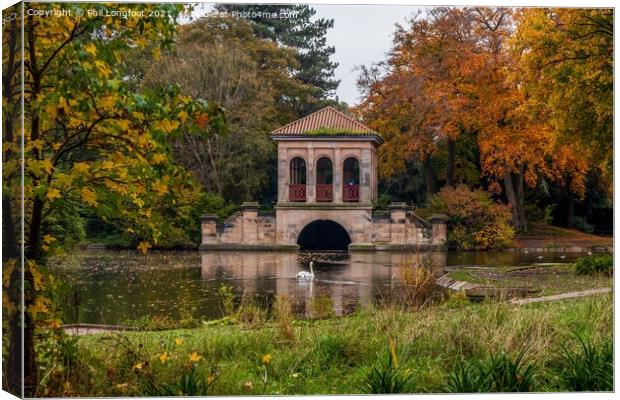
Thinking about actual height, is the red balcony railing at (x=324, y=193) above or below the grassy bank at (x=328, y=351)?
above

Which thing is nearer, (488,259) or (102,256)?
(102,256)

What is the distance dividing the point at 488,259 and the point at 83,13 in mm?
5895

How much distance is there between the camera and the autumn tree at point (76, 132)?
764 cm

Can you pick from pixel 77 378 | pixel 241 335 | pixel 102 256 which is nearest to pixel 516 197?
pixel 241 335

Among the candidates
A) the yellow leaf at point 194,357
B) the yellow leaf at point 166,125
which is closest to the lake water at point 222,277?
the yellow leaf at point 194,357

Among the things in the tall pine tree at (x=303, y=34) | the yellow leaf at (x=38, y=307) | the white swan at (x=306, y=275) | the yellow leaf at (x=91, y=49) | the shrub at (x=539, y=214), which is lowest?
the yellow leaf at (x=38, y=307)

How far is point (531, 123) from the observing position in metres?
11.8

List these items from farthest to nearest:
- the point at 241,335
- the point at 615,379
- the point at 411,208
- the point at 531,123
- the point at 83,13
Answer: the point at 531,123 < the point at 411,208 < the point at 241,335 < the point at 615,379 < the point at 83,13

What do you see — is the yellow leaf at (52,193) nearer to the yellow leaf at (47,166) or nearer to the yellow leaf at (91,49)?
the yellow leaf at (47,166)

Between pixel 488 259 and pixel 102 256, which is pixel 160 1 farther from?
pixel 488 259

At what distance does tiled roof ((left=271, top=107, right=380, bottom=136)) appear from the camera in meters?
10.7

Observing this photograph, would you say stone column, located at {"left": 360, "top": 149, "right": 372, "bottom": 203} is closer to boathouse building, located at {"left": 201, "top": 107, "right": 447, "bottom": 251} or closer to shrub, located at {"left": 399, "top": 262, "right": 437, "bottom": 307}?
boathouse building, located at {"left": 201, "top": 107, "right": 447, "bottom": 251}

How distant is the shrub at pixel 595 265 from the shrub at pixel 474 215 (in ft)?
3.09

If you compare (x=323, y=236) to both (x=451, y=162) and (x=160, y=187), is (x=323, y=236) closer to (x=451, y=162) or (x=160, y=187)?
(x=451, y=162)
